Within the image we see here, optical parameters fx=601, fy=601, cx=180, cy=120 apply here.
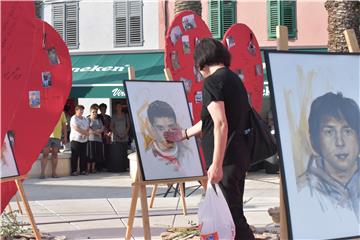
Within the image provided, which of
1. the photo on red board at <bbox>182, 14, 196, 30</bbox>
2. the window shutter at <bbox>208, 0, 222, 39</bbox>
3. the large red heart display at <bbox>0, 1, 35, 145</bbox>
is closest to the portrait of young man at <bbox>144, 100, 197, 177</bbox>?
the photo on red board at <bbox>182, 14, 196, 30</bbox>

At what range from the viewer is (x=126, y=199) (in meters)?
9.00

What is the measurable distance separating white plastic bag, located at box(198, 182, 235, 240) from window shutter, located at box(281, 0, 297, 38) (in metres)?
16.2

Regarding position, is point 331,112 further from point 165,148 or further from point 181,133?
point 165,148

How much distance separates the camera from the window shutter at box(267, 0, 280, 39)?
19.6 metres

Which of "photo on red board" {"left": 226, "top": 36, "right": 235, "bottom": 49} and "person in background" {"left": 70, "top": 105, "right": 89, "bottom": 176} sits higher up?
"photo on red board" {"left": 226, "top": 36, "right": 235, "bottom": 49}

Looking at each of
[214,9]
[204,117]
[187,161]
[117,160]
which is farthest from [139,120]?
[214,9]

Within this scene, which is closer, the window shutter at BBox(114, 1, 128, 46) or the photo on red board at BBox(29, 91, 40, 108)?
the photo on red board at BBox(29, 91, 40, 108)

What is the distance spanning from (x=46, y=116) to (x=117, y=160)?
7236 mm

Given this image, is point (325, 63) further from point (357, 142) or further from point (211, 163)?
point (211, 163)

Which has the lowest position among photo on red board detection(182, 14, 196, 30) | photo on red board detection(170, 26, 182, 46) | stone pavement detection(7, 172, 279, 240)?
stone pavement detection(7, 172, 279, 240)

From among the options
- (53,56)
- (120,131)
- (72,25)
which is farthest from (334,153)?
(72,25)

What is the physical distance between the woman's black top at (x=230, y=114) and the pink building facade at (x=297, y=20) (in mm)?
15398

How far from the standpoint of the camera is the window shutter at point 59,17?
21516 mm

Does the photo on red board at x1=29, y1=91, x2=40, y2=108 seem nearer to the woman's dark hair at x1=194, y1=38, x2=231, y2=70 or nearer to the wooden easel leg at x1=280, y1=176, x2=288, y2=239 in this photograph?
the woman's dark hair at x1=194, y1=38, x2=231, y2=70
